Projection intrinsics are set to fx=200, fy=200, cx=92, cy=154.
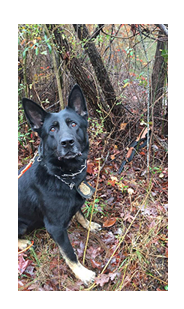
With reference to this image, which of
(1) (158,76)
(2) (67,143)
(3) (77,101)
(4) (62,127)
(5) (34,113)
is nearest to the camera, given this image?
(2) (67,143)

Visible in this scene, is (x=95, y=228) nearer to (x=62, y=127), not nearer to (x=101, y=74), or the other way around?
(x=62, y=127)

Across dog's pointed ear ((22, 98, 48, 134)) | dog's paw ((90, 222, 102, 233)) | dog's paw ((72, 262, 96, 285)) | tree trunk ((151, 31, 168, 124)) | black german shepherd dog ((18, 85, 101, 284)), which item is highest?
tree trunk ((151, 31, 168, 124))

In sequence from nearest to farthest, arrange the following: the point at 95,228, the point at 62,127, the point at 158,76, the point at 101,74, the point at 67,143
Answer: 1. the point at 67,143
2. the point at 62,127
3. the point at 95,228
4. the point at 101,74
5. the point at 158,76

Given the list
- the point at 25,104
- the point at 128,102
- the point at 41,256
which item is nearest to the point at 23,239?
the point at 41,256

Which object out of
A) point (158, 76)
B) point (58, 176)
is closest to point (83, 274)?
point (58, 176)

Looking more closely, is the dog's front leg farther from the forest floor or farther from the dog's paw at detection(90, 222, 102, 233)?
the dog's paw at detection(90, 222, 102, 233)

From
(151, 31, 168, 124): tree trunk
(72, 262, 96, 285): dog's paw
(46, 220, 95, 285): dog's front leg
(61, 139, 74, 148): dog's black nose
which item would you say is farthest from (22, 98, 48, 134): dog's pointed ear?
→ (151, 31, 168, 124): tree trunk

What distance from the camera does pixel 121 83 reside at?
4.23m

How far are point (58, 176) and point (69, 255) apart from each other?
919 mm

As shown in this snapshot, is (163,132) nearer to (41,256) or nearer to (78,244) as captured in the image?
(78,244)

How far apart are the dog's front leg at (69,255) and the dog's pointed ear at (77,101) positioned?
4.52 feet

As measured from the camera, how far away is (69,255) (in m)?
2.30

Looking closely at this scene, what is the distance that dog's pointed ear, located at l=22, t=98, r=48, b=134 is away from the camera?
214cm
